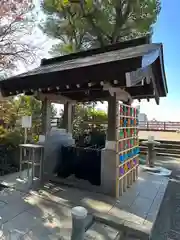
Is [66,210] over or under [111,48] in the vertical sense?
under

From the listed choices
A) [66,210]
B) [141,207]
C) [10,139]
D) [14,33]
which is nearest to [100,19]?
[14,33]

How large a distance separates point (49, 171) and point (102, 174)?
64.0 inches

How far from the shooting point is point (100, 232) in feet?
8.14

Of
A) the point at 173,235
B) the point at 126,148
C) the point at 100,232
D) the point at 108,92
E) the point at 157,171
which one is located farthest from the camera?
the point at 157,171

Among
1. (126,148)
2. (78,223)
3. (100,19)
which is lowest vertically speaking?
(78,223)

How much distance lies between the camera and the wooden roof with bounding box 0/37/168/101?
2795 mm

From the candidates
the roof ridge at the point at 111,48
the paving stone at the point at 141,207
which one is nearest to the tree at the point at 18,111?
the roof ridge at the point at 111,48

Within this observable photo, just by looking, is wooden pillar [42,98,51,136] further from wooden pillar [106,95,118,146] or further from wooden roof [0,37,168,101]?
wooden pillar [106,95,118,146]

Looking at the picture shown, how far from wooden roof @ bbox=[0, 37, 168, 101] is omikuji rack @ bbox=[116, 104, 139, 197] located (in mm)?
651

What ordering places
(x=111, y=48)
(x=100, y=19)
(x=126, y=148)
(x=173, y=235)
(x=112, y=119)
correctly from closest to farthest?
(x=173, y=235) → (x=112, y=119) → (x=126, y=148) → (x=111, y=48) → (x=100, y=19)

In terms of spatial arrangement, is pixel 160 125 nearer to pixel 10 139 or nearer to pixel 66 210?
pixel 10 139

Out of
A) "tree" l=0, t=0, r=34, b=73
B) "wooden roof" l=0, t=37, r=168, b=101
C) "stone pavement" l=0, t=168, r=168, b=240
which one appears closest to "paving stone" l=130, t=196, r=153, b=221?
"stone pavement" l=0, t=168, r=168, b=240

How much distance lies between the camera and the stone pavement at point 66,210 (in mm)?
2453

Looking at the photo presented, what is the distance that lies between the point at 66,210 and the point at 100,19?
32.8 feet
